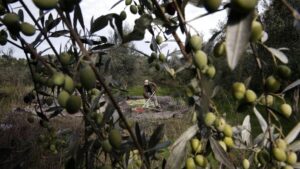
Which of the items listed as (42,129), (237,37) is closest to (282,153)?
(237,37)

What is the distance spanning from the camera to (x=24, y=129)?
18.8ft

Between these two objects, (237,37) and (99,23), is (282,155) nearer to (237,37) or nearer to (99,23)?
(237,37)

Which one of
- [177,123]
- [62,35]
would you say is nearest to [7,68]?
[177,123]

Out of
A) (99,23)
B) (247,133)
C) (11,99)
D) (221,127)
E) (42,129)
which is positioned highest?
(99,23)

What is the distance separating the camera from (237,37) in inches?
14.2

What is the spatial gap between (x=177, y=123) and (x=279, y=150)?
21.7 feet

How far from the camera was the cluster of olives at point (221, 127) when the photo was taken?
0.58 meters

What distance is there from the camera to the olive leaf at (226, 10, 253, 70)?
14.0 inches

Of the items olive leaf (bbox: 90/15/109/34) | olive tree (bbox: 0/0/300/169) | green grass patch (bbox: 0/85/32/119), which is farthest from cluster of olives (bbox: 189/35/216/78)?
green grass patch (bbox: 0/85/32/119)

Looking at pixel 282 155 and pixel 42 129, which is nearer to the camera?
pixel 282 155

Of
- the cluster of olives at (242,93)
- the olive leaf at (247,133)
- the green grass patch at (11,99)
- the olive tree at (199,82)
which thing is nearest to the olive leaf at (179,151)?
the olive tree at (199,82)

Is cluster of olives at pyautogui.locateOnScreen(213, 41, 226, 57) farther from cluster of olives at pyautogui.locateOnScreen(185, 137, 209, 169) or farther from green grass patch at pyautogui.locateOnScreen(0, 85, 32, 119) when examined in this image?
green grass patch at pyautogui.locateOnScreen(0, 85, 32, 119)

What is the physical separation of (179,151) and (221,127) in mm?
74

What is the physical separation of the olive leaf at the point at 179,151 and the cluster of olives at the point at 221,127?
40 mm
